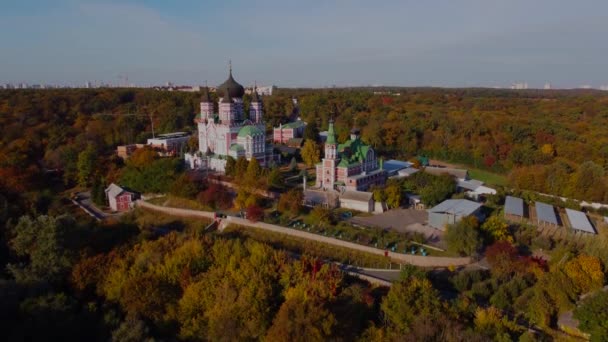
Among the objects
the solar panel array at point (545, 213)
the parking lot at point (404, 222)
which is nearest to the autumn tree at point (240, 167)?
the parking lot at point (404, 222)

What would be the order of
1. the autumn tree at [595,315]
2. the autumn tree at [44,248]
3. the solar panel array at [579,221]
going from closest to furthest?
the autumn tree at [595,315], the autumn tree at [44,248], the solar panel array at [579,221]

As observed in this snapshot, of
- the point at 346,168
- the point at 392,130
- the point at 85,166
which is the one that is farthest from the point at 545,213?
the point at 85,166

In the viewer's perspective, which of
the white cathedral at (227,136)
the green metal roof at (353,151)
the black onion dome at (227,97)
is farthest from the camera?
the black onion dome at (227,97)

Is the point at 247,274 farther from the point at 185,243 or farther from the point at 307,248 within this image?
the point at 307,248

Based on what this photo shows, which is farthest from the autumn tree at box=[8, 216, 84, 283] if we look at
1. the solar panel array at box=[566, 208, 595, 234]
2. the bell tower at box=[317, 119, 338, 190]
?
the solar panel array at box=[566, 208, 595, 234]

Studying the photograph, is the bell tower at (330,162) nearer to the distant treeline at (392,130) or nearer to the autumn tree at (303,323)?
the distant treeline at (392,130)

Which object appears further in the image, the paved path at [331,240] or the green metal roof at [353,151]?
the green metal roof at [353,151]

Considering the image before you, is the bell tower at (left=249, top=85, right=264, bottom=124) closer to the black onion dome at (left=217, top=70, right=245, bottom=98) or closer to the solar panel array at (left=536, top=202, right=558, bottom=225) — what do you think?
the black onion dome at (left=217, top=70, right=245, bottom=98)
